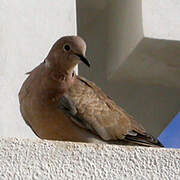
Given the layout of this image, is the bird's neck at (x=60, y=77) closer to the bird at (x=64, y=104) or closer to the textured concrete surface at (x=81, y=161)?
the bird at (x=64, y=104)

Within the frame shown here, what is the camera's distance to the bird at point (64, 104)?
13.3 ft

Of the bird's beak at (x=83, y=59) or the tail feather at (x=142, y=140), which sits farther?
the tail feather at (x=142, y=140)

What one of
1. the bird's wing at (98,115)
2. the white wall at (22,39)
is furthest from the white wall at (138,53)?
the bird's wing at (98,115)

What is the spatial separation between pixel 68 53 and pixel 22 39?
3.30ft

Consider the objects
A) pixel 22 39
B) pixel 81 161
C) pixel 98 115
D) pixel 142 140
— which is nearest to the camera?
pixel 81 161

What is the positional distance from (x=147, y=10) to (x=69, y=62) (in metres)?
1.45

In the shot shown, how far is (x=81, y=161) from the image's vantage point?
116 inches

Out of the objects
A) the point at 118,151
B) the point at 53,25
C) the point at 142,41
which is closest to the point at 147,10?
the point at 142,41

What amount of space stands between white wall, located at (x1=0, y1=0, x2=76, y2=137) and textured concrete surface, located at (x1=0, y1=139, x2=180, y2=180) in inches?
66.5

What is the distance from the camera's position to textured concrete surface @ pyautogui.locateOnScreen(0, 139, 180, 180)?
287 centimetres

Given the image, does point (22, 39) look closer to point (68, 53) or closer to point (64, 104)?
point (68, 53)

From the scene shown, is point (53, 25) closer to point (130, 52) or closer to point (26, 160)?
point (130, 52)

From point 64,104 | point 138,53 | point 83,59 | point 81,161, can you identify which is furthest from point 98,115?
point 138,53

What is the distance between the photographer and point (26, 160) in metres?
2.88
